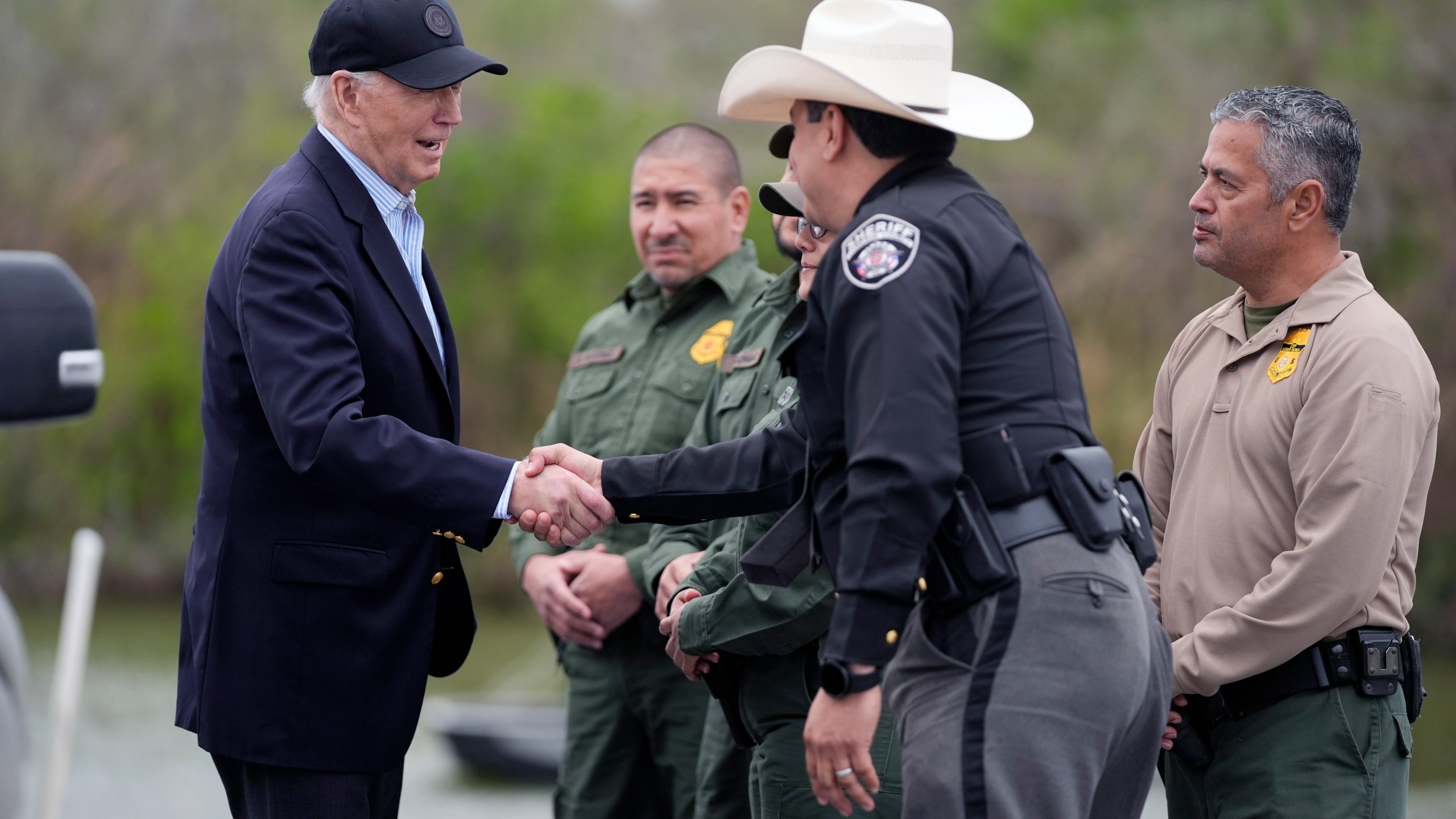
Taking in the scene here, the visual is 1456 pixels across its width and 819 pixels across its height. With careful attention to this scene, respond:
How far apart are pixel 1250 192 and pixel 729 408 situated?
4.43 ft

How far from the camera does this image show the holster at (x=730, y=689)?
327 cm

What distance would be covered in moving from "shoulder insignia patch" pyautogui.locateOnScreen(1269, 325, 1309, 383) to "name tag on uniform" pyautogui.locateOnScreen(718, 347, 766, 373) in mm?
1261

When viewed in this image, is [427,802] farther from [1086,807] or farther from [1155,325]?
[1086,807]

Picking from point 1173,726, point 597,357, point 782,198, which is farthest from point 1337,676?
point 597,357

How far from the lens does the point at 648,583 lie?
383cm

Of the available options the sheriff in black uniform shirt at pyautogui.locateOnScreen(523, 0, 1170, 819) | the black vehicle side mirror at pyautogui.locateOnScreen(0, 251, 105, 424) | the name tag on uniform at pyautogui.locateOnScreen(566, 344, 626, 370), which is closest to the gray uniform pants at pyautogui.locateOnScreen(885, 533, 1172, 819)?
the sheriff in black uniform shirt at pyautogui.locateOnScreen(523, 0, 1170, 819)

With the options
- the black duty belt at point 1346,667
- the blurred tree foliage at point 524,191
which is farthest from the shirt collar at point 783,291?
the blurred tree foliage at point 524,191

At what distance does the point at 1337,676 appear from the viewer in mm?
2828

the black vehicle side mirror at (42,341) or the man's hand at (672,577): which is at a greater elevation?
the black vehicle side mirror at (42,341)

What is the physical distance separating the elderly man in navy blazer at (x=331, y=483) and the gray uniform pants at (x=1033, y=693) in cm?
95

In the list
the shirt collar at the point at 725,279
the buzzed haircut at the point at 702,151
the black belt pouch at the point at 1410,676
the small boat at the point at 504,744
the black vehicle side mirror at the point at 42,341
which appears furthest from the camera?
the small boat at the point at 504,744

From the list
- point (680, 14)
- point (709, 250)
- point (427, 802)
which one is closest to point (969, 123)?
point (709, 250)

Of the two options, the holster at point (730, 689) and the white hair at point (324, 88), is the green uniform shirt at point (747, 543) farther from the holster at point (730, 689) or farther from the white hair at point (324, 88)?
the white hair at point (324, 88)

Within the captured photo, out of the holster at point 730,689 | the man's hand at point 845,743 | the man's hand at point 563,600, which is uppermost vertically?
the man's hand at point 845,743
